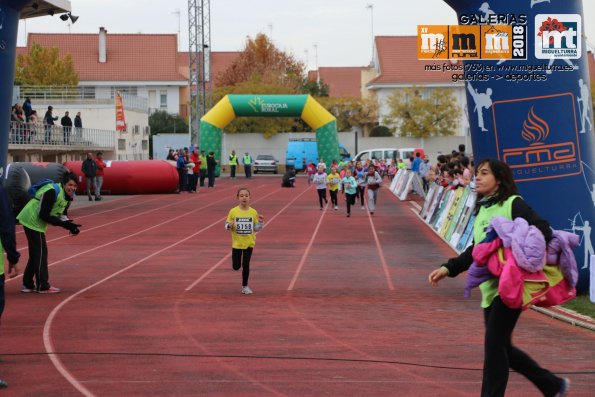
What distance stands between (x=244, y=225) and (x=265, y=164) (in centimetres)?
5841

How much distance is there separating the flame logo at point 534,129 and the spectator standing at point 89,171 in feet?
85.5

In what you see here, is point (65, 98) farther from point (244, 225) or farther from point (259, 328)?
point (259, 328)

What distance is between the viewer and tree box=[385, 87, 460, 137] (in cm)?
8319

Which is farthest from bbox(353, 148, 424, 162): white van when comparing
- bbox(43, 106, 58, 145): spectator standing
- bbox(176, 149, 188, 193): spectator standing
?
bbox(43, 106, 58, 145): spectator standing

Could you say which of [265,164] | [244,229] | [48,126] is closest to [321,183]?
[48,126]

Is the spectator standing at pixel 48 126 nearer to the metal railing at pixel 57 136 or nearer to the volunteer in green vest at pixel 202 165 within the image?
the metal railing at pixel 57 136

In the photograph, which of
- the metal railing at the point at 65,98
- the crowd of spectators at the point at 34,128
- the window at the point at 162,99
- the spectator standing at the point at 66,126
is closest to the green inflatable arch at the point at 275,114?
the crowd of spectators at the point at 34,128

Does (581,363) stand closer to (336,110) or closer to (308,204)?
(308,204)

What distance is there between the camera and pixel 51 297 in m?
14.3

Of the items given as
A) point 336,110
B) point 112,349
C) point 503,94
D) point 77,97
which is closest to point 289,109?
point 77,97

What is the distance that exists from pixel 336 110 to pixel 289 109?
3595cm

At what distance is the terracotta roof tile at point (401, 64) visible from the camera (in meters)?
96.0

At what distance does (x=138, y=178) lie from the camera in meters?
43.6

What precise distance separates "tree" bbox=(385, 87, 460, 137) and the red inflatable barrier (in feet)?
136
